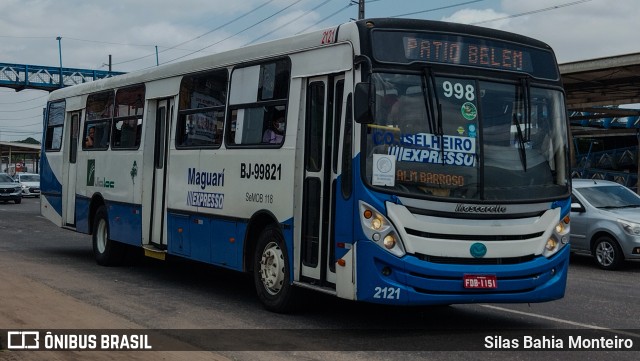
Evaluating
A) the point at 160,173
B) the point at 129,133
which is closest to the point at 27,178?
the point at 129,133

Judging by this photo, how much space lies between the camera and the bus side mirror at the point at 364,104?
8.27m

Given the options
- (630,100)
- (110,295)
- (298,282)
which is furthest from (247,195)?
(630,100)

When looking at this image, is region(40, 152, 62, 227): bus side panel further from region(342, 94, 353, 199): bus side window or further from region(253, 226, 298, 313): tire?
region(342, 94, 353, 199): bus side window

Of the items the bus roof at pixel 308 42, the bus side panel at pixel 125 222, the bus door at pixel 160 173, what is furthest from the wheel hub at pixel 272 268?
the bus side panel at pixel 125 222

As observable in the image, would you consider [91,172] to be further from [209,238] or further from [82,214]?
[209,238]

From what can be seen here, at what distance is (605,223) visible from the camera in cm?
1630

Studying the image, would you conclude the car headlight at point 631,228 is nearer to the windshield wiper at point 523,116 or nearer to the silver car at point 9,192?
the windshield wiper at point 523,116

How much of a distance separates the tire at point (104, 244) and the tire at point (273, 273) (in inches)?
213

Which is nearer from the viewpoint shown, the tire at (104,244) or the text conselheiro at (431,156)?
the text conselheiro at (431,156)

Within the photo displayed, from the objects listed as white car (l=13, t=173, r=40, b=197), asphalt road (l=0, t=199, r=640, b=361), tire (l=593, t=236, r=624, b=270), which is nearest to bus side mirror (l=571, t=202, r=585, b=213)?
tire (l=593, t=236, r=624, b=270)

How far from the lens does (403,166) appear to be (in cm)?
848

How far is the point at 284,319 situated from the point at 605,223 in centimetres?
875

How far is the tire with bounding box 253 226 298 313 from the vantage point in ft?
32.2

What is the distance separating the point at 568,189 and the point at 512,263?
1.14 m
